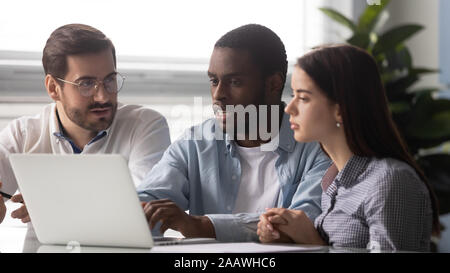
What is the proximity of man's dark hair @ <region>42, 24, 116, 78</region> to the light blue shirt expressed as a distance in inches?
21.5

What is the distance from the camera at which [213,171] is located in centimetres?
189

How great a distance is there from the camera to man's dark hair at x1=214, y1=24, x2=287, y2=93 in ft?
6.69

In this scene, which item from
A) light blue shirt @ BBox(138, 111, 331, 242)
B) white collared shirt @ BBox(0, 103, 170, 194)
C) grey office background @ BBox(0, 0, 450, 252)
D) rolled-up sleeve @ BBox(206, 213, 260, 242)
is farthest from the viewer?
grey office background @ BBox(0, 0, 450, 252)

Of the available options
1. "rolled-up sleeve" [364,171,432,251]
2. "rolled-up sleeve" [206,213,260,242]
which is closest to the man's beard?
"rolled-up sleeve" [206,213,260,242]

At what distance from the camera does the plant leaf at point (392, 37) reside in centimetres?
248

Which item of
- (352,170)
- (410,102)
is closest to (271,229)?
(352,170)

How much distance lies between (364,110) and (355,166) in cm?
12

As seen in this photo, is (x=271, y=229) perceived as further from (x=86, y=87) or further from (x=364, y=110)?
(x=86, y=87)

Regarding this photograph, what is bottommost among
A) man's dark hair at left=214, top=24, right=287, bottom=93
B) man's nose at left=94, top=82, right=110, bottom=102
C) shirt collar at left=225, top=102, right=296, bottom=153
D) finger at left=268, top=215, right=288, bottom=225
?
finger at left=268, top=215, right=288, bottom=225

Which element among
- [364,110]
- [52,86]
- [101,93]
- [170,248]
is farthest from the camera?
[52,86]

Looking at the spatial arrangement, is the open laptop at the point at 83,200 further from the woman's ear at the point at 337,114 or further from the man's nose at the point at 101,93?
the man's nose at the point at 101,93

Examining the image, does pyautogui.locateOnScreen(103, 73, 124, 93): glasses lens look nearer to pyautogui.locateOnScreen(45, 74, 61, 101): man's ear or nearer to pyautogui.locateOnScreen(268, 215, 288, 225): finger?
pyautogui.locateOnScreen(45, 74, 61, 101): man's ear
